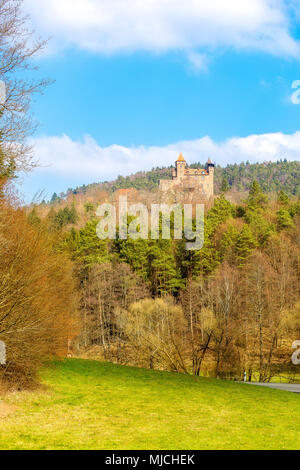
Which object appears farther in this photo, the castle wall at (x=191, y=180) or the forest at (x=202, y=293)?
the castle wall at (x=191, y=180)

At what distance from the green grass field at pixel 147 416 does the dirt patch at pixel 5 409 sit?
0.45 ft

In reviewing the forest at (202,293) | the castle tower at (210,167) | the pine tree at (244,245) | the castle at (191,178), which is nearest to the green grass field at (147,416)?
the forest at (202,293)

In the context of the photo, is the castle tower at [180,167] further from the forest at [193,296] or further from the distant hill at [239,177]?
the forest at [193,296]

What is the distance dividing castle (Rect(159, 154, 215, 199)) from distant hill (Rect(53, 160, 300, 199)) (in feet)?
11.8

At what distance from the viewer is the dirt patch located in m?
8.55

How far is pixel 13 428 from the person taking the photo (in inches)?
300

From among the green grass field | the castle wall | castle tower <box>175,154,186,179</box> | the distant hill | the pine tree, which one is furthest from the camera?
castle tower <box>175,154,186,179</box>

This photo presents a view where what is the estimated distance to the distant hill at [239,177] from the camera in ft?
437

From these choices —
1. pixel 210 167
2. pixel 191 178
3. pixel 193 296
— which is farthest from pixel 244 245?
pixel 210 167

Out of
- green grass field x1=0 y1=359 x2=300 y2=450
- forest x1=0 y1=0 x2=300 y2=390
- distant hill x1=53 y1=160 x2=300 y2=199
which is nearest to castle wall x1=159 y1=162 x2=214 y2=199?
distant hill x1=53 y1=160 x2=300 y2=199

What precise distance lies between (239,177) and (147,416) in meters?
146

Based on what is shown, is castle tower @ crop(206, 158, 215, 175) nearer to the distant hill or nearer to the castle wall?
the castle wall

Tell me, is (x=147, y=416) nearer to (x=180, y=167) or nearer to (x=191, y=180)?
(x=191, y=180)
